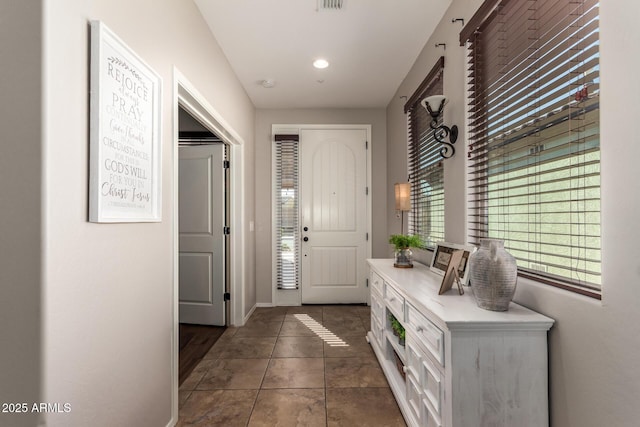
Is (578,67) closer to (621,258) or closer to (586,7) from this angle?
(586,7)

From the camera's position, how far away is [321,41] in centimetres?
255

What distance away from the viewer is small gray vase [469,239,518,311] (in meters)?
1.24

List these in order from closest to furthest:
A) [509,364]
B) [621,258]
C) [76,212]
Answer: [621,258] < [76,212] < [509,364]

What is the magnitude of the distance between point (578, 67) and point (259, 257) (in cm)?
365

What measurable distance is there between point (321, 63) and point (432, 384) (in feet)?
9.10

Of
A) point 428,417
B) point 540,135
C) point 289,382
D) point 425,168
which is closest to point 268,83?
point 425,168

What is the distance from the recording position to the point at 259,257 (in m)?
4.07

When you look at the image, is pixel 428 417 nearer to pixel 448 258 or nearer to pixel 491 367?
pixel 491 367

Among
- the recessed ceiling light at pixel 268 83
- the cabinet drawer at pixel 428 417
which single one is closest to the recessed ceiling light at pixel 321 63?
the recessed ceiling light at pixel 268 83

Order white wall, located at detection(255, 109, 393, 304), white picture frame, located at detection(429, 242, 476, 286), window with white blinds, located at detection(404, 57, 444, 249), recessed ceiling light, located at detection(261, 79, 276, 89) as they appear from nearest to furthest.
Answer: white picture frame, located at detection(429, 242, 476, 286) < window with white blinds, located at detection(404, 57, 444, 249) < recessed ceiling light, located at detection(261, 79, 276, 89) < white wall, located at detection(255, 109, 393, 304)

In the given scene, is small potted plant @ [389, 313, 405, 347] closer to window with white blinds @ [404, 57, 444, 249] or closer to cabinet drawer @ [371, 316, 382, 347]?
cabinet drawer @ [371, 316, 382, 347]

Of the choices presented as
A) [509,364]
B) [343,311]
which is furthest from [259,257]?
[509,364]

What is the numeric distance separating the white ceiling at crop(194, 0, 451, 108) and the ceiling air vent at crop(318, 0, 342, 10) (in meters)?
0.04

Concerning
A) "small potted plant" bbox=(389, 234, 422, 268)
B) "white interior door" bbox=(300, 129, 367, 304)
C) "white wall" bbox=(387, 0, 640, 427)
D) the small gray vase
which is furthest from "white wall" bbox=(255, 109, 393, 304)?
"white wall" bbox=(387, 0, 640, 427)
